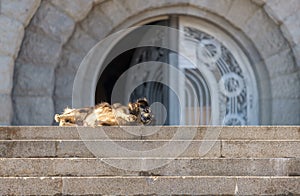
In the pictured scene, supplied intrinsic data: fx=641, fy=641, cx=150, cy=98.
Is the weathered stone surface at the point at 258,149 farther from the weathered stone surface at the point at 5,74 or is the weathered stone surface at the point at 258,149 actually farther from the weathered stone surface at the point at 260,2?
the weathered stone surface at the point at 260,2

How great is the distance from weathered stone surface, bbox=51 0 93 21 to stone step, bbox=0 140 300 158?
158 inches

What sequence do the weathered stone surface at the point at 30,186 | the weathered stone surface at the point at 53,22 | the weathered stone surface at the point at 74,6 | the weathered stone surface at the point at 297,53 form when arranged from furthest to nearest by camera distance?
1. the weathered stone surface at the point at 297,53
2. the weathered stone surface at the point at 74,6
3. the weathered stone surface at the point at 53,22
4. the weathered stone surface at the point at 30,186

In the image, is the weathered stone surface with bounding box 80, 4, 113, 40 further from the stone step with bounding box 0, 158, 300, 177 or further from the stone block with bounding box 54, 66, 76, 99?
the stone step with bounding box 0, 158, 300, 177

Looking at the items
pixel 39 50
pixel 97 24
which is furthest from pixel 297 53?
pixel 39 50

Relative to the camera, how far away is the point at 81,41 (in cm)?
921

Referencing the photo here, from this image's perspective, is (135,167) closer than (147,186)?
No

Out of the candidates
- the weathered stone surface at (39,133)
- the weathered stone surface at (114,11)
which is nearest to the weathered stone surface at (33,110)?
the weathered stone surface at (114,11)

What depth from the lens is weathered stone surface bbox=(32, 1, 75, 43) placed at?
8891 millimetres

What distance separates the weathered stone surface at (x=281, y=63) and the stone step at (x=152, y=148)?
407 centimetres

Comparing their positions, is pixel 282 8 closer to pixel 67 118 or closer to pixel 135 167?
pixel 67 118

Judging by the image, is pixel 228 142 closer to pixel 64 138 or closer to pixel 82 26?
pixel 64 138

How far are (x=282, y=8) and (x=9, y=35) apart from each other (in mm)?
3877

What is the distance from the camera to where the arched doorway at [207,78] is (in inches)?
387

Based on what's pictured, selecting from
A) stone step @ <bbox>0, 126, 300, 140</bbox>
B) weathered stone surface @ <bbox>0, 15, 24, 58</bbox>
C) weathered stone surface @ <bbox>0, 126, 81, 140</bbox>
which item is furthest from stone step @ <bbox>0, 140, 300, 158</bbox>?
weathered stone surface @ <bbox>0, 15, 24, 58</bbox>
